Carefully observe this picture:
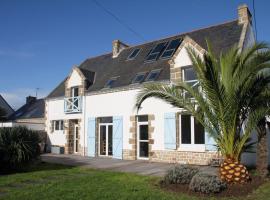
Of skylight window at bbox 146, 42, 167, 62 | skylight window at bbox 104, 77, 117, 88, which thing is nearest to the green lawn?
skylight window at bbox 104, 77, 117, 88

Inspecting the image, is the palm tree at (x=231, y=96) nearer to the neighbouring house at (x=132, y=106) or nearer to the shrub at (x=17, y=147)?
the neighbouring house at (x=132, y=106)

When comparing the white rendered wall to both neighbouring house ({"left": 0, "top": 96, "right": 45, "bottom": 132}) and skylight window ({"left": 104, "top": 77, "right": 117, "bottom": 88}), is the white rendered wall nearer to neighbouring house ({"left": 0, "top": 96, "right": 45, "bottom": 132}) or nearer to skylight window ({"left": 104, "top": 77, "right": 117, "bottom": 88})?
skylight window ({"left": 104, "top": 77, "right": 117, "bottom": 88})

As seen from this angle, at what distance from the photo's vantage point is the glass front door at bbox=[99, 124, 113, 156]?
19.6 m

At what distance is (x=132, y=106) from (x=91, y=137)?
162 inches

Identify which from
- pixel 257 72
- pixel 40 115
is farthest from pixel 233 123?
pixel 40 115

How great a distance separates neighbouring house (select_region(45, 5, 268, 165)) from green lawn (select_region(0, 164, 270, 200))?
3.68 m

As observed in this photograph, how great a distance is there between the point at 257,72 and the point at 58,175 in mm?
7907

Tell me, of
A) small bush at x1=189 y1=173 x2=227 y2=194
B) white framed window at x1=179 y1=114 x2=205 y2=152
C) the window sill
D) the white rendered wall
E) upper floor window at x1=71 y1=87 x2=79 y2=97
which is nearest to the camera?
small bush at x1=189 y1=173 x2=227 y2=194

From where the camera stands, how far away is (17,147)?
41.0ft

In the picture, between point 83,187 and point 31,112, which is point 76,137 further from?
point 83,187

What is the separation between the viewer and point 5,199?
775 centimetres

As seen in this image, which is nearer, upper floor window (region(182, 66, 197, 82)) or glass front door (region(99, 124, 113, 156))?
upper floor window (region(182, 66, 197, 82))

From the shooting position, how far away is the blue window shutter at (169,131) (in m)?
15.6

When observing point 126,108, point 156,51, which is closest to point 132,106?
point 126,108
